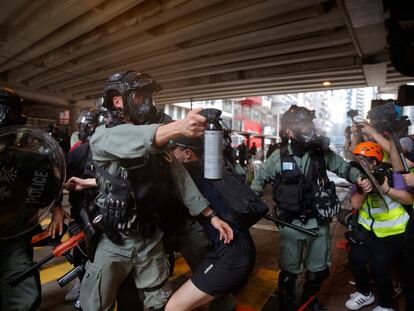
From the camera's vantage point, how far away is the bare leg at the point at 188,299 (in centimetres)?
196

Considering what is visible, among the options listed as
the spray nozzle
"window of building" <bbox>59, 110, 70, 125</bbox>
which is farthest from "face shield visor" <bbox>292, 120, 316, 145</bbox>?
"window of building" <bbox>59, 110, 70, 125</bbox>

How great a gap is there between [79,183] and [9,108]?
2.58 ft

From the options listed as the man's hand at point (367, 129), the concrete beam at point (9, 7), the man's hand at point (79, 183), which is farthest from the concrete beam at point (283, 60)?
the man's hand at point (79, 183)

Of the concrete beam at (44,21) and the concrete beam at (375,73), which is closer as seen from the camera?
the concrete beam at (44,21)

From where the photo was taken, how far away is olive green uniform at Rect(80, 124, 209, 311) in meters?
1.85

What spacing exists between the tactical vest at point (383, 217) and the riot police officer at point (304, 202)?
17.1 inches

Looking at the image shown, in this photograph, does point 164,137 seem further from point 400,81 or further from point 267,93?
point 267,93

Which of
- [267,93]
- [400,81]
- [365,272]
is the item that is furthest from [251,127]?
[365,272]

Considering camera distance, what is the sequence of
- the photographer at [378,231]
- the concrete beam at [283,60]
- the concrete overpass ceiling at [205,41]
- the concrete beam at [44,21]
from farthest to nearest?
the concrete beam at [283,60]
the concrete beam at [44,21]
the concrete overpass ceiling at [205,41]
the photographer at [378,231]

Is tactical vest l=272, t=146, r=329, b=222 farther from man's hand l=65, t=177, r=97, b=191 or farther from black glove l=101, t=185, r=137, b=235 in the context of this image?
man's hand l=65, t=177, r=97, b=191

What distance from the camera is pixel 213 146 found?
4.99 ft

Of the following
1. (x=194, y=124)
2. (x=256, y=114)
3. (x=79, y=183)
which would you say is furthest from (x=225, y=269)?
(x=256, y=114)

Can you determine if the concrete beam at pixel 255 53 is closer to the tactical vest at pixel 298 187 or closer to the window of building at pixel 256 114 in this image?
the tactical vest at pixel 298 187

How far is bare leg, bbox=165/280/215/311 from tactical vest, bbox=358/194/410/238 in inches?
80.6
